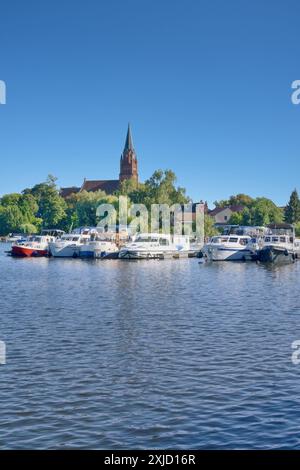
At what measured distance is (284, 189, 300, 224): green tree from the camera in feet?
582

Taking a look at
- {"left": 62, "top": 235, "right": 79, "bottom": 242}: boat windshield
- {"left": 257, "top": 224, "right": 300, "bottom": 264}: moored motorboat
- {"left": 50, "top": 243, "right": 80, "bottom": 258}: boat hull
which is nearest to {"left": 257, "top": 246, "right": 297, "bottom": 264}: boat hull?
{"left": 257, "top": 224, "right": 300, "bottom": 264}: moored motorboat

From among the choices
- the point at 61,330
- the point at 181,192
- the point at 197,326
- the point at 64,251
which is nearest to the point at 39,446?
the point at 61,330

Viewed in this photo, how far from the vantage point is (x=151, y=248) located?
3701 inches

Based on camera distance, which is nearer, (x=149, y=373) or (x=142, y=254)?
(x=149, y=373)

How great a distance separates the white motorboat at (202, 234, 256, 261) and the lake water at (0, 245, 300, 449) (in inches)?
1802

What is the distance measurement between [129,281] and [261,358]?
3555 centimetres

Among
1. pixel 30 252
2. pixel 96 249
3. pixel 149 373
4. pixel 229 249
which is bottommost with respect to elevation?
pixel 149 373

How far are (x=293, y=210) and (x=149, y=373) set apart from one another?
16310 centimetres

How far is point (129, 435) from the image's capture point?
1527 cm

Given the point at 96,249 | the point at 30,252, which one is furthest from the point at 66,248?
the point at 30,252

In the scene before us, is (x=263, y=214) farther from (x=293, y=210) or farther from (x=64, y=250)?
(x=64, y=250)

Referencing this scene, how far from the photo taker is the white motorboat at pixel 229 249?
293 ft

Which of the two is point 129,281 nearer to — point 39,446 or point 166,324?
point 166,324

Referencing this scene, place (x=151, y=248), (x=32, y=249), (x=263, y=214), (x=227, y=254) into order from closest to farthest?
1. (x=227, y=254)
2. (x=151, y=248)
3. (x=32, y=249)
4. (x=263, y=214)
